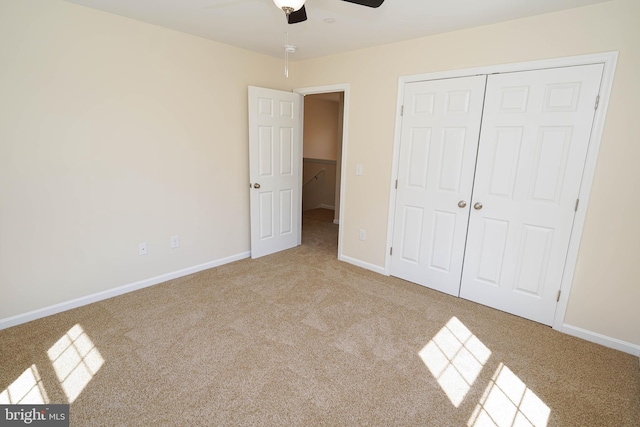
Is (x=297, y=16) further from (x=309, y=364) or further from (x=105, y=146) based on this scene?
(x=309, y=364)

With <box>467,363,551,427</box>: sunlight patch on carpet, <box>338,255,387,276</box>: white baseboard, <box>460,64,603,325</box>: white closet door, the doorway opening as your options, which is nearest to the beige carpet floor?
<box>467,363,551,427</box>: sunlight patch on carpet

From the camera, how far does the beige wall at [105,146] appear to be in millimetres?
2285

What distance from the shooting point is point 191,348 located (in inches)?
87.2

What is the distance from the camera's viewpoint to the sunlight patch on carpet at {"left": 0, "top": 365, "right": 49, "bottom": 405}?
1717 mm

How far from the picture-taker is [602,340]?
2383 mm

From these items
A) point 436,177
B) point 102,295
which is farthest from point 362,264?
point 102,295

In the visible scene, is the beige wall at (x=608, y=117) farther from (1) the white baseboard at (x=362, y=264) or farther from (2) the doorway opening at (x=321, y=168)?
(2) the doorway opening at (x=321, y=168)

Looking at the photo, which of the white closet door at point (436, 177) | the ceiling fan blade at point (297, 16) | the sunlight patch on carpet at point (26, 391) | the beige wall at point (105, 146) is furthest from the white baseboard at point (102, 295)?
the ceiling fan blade at point (297, 16)

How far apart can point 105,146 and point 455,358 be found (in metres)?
3.19

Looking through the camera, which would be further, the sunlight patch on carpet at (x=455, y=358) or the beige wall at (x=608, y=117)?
the beige wall at (x=608, y=117)

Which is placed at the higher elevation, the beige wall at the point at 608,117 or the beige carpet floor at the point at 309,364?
the beige wall at the point at 608,117

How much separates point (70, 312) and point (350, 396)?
7.80 feet

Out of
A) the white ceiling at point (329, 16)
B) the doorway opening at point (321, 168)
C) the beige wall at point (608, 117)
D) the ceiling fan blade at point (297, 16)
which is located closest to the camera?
the ceiling fan blade at point (297, 16)

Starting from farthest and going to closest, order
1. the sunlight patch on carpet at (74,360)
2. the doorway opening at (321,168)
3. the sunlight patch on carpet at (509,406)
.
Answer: the doorway opening at (321,168) < the sunlight patch on carpet at (74,360) < the sunlight patch on carpet at (509,406)
